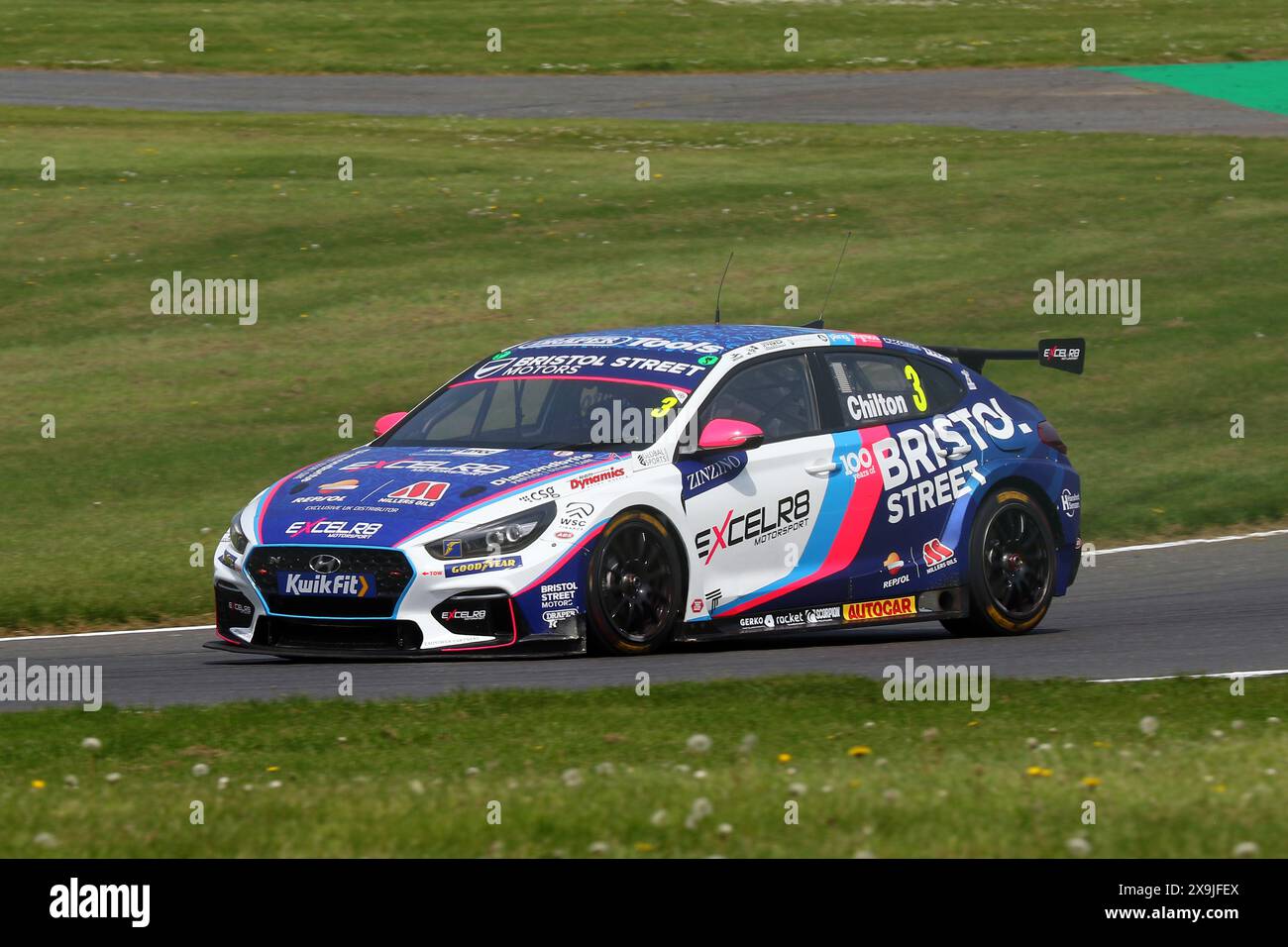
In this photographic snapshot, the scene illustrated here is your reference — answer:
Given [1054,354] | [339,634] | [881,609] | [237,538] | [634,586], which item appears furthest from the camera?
[1054,354]

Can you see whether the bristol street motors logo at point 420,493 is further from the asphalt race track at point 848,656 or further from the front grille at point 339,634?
the asphalt race track at point 848,656

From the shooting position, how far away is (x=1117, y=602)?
12875 millimetres

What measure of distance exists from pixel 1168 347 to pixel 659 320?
4983 millimetres

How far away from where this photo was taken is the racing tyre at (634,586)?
10055 mm

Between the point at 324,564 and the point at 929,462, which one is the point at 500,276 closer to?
the point at 929,462

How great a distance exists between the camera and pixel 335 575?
9852 millimetres

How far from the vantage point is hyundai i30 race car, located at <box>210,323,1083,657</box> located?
9.88 m

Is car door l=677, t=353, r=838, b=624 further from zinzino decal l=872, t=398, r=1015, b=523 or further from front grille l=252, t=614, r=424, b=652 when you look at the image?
front grille l=252, t=614, r=424, b=652

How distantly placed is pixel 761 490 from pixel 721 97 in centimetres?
2241
